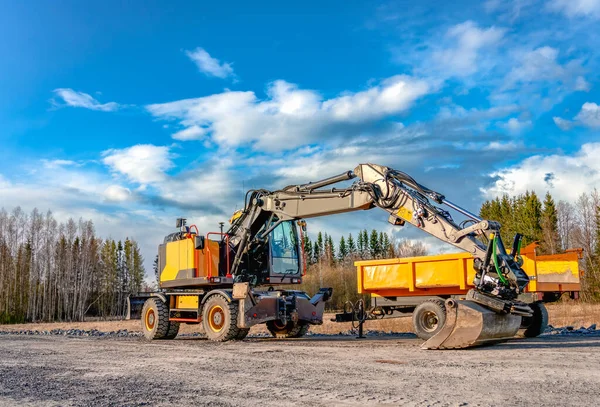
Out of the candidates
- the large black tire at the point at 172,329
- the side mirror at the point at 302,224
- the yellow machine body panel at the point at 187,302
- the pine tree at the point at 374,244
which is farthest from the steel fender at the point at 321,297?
the pine tree at the point at 374,244

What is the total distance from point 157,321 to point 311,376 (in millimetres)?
10035

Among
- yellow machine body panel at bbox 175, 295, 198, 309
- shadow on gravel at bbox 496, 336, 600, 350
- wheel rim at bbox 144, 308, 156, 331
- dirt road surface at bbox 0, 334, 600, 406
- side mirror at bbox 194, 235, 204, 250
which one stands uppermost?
side mirror at bbox 194, 235, 204, 250

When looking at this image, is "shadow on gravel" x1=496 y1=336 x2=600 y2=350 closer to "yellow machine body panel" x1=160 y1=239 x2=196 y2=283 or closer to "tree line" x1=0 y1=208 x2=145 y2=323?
"yellow machine body panel" x1=160 y1=239 x2=196 y2=283

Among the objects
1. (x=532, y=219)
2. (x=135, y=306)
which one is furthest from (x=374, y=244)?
(x=135, y=306)

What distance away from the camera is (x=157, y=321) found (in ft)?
56.7

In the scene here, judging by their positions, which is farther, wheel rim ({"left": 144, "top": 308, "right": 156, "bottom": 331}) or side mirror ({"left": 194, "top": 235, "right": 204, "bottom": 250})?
wheel rim ({"left": 144, "top": 308, "right": 156, "bottom": 331})

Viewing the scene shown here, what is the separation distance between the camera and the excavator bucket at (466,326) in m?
11.1

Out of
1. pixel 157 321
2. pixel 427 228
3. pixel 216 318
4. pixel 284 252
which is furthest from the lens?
pixel 157 321

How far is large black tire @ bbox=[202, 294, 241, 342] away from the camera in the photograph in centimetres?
1490

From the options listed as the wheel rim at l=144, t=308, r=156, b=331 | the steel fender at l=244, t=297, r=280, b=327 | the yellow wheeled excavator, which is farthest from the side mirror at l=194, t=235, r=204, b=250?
the wheel rim at l=144, t=308, r=156, b=331

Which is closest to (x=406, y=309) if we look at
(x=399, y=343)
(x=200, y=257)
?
(x=399, y=343)

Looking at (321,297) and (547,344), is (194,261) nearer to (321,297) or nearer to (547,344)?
(321,297)

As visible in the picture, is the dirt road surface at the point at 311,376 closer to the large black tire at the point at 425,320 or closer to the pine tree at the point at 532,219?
the large black tire at the point at 425,320

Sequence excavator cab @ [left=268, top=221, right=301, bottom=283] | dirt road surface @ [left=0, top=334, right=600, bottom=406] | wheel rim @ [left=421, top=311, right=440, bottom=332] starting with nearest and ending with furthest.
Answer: dirt road surface @ [left=0, top=334, right=600, bottom=406]
wheel rim @ [left=421, top=311, right=440, bottom=332]
excavator cab @ [left=268, top=221, right=301, bottom=283]
